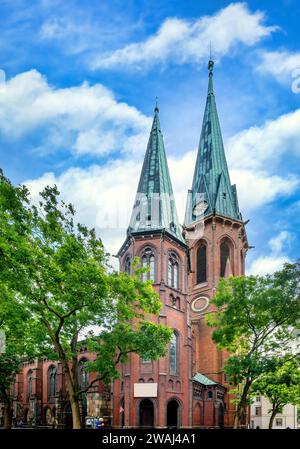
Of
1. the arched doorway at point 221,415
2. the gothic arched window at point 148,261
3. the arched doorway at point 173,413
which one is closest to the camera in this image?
the arched doorway at point 173,413

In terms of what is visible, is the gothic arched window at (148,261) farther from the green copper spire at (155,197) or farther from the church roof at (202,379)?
the church roof at (202,379)

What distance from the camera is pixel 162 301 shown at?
4512 cm

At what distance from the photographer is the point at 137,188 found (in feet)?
176

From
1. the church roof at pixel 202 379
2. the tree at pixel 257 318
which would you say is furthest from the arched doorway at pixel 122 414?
the tree at pixel 257 318

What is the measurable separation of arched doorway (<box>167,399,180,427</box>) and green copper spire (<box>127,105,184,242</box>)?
15.6 metres

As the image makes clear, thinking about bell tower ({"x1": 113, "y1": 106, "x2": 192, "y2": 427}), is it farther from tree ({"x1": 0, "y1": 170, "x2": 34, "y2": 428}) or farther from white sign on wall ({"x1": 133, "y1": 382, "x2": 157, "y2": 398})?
tree ({"x1": 0, "y1": 170, "x2": 34, "y2": 428})

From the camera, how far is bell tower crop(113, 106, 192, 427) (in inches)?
1694

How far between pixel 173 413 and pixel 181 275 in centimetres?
1287

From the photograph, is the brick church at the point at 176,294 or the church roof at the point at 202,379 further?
the church roof at the point at 202,379

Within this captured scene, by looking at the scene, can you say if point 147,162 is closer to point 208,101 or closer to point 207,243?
point 207,243

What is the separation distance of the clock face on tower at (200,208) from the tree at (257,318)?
37.3 meters

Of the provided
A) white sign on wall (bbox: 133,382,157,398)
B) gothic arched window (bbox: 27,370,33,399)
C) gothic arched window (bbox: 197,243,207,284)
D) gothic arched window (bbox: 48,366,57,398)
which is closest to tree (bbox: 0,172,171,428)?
white sign on wall (bbox: 133,382,157,398)

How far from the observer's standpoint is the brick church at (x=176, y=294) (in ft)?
144

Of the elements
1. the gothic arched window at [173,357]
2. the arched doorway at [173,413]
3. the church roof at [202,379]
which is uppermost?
the gothic arched window at [173,357]
